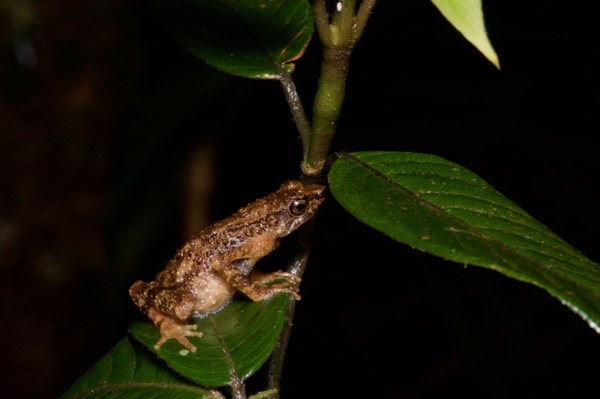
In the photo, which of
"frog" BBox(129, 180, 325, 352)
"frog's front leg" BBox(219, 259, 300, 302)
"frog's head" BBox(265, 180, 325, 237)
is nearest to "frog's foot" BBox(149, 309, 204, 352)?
"frog" BBox(129, 180, 325, 352)

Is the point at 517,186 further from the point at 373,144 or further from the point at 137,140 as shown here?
the point at 137,140

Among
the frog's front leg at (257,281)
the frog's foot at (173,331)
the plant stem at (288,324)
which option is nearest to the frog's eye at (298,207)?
the frog's front leg at (257,281)

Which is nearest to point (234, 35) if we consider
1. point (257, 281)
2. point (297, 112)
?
point (297, 112)

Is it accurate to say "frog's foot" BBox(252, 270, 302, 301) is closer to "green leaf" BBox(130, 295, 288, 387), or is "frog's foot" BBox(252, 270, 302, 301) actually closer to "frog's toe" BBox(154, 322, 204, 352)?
"green leaf" BBox(130, 295, 288, 387)

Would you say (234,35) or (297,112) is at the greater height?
(234,35)

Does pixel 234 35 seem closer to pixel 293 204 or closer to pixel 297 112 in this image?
pixel 297 112

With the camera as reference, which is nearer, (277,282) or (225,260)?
(277,282)
